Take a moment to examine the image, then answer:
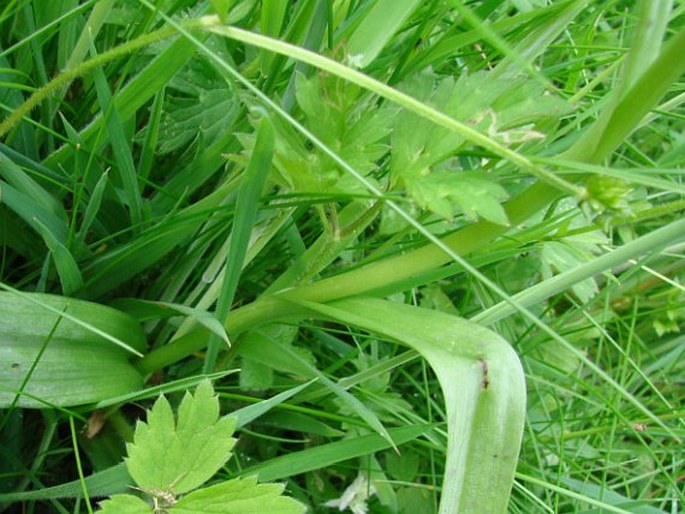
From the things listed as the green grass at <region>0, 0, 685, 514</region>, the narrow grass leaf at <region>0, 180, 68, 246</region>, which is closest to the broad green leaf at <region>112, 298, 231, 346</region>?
the green grass at <region>0, 0, 685, 514</region>

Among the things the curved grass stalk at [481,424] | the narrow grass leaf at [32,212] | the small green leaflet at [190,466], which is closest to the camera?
the curved grass stalk at [481,424]

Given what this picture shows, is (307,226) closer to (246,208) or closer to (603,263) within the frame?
(246,208)

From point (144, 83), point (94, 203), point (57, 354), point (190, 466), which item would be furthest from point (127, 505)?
point (144, 83)

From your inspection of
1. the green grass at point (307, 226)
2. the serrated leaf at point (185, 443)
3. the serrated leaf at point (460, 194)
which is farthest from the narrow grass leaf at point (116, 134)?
the serrated leaf at point (460, 194)

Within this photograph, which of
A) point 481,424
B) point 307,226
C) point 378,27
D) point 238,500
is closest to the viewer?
point 481,424

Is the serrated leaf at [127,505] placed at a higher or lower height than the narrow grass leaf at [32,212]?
lower

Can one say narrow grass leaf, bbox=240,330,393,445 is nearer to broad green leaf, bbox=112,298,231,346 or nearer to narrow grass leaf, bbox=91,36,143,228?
broad green leaf, bbox=112,298,231,346

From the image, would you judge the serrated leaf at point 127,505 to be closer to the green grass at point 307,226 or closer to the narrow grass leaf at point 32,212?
the green grass at point 307,226

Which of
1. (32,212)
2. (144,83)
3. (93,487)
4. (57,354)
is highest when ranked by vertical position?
(144,83)
